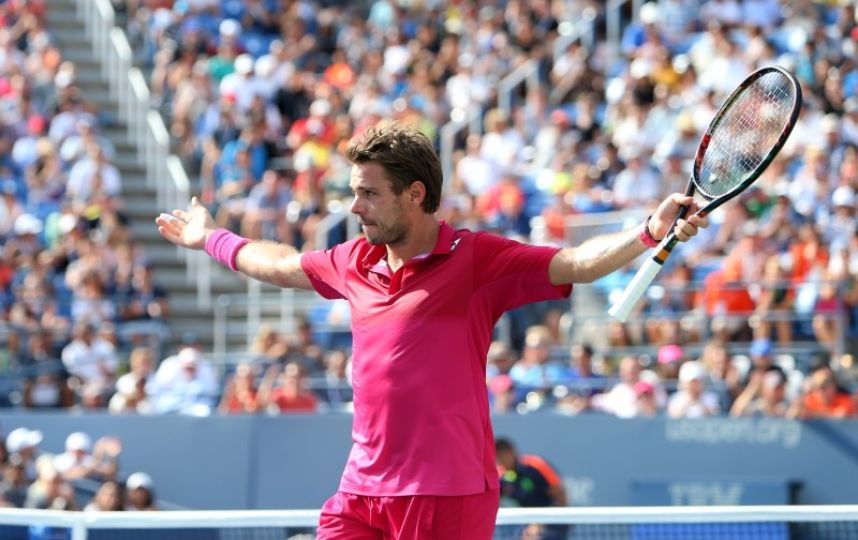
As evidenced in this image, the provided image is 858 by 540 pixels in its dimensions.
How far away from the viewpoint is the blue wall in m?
10.8

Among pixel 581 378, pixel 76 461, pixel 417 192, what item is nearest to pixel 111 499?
pixel 76 461

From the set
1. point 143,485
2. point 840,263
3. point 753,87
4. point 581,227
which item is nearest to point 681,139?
point 581,227

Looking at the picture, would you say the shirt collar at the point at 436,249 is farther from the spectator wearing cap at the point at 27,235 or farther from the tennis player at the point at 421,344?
the spectator wearing cap at the point at 27,235

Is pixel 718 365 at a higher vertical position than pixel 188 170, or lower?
lower

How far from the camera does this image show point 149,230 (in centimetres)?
1812

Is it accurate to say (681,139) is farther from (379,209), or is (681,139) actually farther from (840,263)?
(379,209)

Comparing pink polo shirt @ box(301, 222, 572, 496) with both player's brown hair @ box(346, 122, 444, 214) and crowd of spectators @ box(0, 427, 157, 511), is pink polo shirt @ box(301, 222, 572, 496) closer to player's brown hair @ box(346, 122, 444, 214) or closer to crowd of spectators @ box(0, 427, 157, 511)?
player's brown hair @ box(346, 122, 444, 214)

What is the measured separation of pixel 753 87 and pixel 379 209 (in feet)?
4.00

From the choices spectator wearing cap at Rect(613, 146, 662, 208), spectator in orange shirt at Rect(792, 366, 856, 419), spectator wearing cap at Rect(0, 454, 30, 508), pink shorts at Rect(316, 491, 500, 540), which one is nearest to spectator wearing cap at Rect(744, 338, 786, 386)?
spectator in orange shirt at Rect(792, 366, 856, 419)

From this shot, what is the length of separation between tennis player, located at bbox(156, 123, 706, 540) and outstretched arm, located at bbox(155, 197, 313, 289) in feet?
1.18

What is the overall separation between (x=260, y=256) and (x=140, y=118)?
1420cm

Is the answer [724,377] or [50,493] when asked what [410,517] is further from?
[724,377]

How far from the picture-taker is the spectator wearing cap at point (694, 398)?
11.4 m

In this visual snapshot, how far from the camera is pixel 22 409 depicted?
45.8ft
